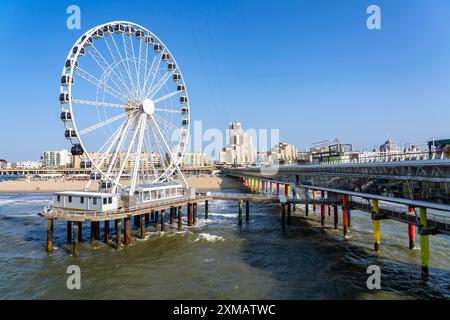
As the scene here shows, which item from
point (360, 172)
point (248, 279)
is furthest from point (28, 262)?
point (360, 172)

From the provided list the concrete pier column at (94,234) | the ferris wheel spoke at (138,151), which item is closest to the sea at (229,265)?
the concrete pier column at (94,234)

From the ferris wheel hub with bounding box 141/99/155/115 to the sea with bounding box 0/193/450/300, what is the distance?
1615cm

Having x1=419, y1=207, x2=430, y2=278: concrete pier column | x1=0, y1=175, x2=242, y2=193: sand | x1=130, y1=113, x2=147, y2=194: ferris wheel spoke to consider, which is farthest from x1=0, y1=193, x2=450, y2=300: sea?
x1=0, y1=175, x2=242, y2=193: sand

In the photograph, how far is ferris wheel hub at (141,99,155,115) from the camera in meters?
40.6

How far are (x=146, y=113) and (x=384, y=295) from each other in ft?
110

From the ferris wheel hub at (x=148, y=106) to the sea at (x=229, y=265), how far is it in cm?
1615

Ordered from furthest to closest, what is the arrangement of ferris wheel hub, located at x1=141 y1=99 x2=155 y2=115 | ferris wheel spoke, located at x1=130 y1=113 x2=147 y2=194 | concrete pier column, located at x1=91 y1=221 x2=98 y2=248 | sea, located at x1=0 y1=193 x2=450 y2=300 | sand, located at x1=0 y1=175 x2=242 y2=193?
sand, located at x1=0 y1=175 x2=242 y2=193, ferris wheel hub, located at x1=141 y1=99 x2=155 y2=115, ferris wheel spoke, located at x1=130 y1=113 x2=147 y2=194, concrete pier column, located at x1=91 y1=221 x2=98 y2=248, sea, located at x1=0 y1=193 x2=450 y2=300

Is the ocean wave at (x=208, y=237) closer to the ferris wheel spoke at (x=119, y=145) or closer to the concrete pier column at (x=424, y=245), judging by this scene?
the ferris wheel spoke at (x=119, y=145)

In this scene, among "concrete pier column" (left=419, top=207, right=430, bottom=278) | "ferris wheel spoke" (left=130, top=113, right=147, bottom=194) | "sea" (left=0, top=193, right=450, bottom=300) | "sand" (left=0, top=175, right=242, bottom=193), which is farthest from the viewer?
"sand" (left=0, top=175, right=242, bottom=193)

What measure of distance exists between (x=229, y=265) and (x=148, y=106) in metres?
25.1

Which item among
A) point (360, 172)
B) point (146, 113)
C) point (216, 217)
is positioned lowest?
point (216, 217)

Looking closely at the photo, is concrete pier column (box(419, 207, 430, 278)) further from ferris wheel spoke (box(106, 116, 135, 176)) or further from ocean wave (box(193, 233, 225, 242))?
ferris wheel spoke (box(106, 116, 135, 176))
